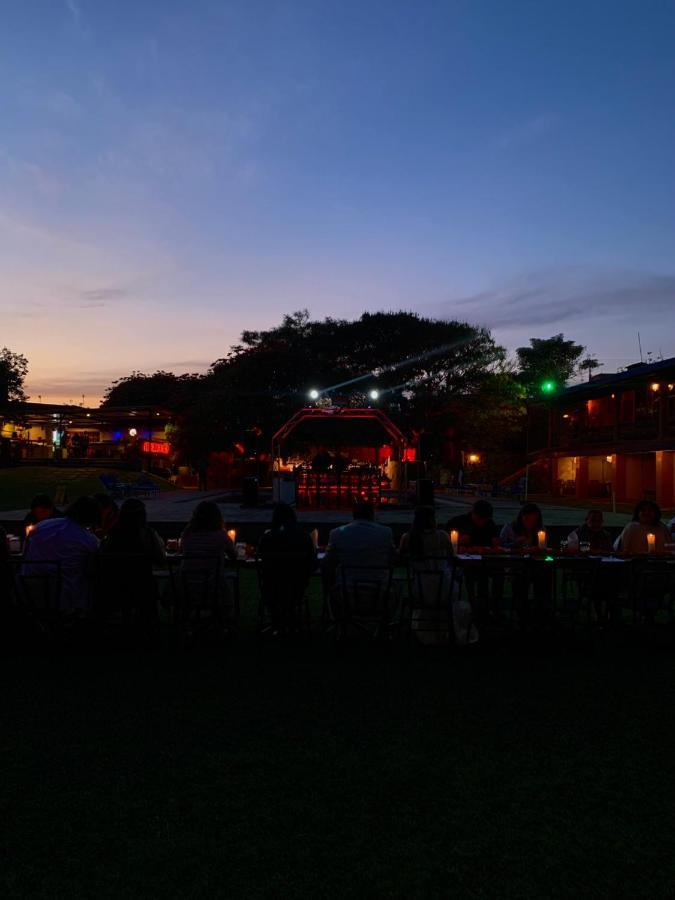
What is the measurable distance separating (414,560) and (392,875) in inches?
147

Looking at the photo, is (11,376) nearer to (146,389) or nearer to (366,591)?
(146,389)

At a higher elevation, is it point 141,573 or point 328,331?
point 328,331

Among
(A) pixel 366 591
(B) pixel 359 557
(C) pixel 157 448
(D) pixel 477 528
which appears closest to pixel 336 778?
(A) pixel 366 591

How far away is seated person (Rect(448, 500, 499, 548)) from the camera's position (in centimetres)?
750

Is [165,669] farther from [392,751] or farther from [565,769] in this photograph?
[565,769]

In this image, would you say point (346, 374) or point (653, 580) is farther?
point (346, 374)

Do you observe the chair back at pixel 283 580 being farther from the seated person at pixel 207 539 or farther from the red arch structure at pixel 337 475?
the red arch structure at pixel 337 475

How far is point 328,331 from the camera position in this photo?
128 ft

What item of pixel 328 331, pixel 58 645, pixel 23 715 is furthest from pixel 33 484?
pixel 23 715

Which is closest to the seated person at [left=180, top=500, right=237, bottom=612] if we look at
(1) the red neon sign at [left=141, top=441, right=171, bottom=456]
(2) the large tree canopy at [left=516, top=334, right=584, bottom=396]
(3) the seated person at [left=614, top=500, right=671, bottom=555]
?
(3) the seated person at [left=614, top=500, right=671, bottom=555]

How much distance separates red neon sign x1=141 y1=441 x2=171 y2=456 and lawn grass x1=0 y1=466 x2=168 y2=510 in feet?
18.7

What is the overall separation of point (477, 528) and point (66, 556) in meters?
3.78

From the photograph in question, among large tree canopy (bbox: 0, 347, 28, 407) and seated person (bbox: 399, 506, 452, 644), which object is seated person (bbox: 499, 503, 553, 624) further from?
large tree canopy (bbox: 0, 347, 28, 407)

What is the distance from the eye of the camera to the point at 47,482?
29969mm
